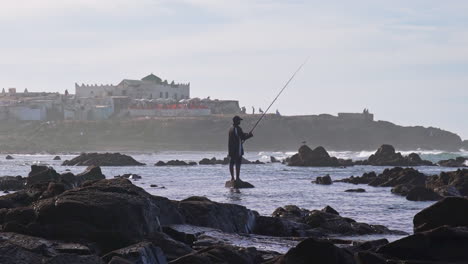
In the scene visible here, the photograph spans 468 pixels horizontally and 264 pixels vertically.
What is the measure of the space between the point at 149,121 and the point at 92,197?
126749 mm

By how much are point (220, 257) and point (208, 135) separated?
121m

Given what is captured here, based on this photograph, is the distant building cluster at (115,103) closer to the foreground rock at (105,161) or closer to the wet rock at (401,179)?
the foreground rock at (105,161)

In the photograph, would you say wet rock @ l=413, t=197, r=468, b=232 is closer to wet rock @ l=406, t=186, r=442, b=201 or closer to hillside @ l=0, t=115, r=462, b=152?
wet rock @ l=406, t=186, r=442, b=201

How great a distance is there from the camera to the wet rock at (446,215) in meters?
13.6

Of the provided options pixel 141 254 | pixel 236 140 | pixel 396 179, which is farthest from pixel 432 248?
pixel 396 179

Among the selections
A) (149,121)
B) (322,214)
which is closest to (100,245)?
(322,214)

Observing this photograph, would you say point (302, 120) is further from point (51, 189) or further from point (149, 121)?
point (51, 189)

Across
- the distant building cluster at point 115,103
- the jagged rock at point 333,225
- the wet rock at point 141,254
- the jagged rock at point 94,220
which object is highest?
the distant building cluster at point 115,103

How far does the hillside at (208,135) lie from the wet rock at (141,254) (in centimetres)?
10714

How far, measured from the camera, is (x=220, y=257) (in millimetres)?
11906

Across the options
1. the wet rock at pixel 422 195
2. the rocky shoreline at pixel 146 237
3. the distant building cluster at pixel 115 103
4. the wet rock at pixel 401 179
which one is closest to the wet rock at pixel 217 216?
the rocky shoreline at pixel 146 237

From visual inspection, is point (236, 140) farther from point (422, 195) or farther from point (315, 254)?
point (315, 254)

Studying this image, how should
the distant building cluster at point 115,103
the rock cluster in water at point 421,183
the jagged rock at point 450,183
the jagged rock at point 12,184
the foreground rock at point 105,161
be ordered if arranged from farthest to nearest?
1. the distant building cluster at point 115,103
2. the foreground rock at point 105,161
3. the jagged rock at point 12,184
4. the jagged rock at point 450,183
5. the rock cluster in water at point 421,183

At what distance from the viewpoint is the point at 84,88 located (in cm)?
16062
